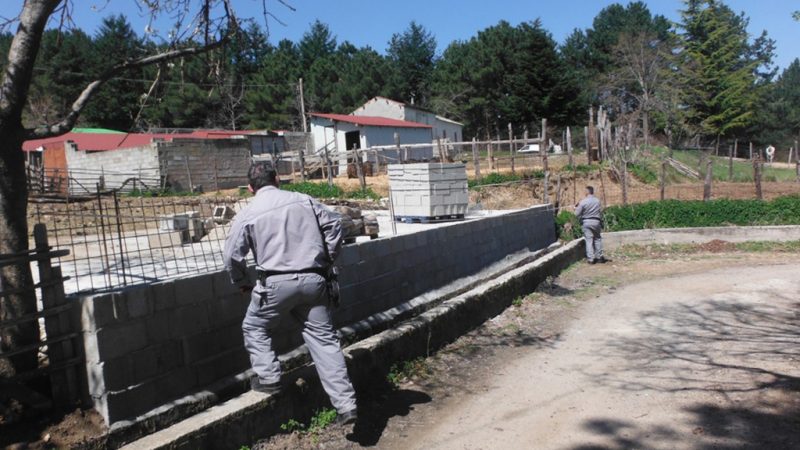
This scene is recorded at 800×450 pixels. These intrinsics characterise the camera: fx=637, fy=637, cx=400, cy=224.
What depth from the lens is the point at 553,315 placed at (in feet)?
31.9

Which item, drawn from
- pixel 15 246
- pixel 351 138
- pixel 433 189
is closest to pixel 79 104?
pixel 15 246

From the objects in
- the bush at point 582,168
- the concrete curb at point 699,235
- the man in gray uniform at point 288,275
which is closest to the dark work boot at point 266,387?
the man in gray uniform at point 288,275

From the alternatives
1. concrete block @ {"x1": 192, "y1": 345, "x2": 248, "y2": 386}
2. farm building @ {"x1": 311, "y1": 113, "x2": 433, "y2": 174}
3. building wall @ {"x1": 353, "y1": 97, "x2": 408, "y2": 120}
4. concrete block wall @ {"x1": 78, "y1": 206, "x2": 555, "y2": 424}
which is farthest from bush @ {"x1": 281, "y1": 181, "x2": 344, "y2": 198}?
building wall @ {"x1": 353, "y1": 97, "x2": 408, "y2": 120}

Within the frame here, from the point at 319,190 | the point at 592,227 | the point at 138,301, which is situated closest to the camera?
the point at 138,301

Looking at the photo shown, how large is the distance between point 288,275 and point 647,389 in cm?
359

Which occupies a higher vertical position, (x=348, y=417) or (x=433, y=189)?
(x=433, y=189)

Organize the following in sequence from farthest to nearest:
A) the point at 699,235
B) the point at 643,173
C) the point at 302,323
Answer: the point at 643,173
the point at 699,235
the point at 302,323

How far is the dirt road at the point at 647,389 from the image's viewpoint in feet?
15.6

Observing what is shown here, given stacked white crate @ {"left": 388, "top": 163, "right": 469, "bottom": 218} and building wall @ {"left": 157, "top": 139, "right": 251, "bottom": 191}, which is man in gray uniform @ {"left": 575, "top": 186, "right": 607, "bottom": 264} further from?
building wall @ {"left": 157, "top": 139, "right": 251, "bottom": 191}

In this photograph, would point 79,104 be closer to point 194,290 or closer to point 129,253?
point 194,290

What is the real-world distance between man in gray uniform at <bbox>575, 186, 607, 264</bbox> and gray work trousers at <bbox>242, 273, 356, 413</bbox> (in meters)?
11.5

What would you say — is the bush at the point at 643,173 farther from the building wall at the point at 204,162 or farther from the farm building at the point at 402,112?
the farm building at the point at 402,112

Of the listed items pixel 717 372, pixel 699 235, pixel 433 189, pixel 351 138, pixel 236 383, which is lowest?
pixel 699 235

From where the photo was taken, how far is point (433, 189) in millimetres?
11500
